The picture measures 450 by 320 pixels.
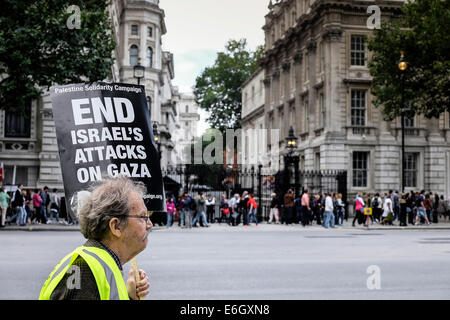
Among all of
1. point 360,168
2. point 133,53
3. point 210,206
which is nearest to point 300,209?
point 210,206

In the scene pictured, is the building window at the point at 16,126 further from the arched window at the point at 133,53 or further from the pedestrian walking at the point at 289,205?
the arched window at the point at 133,53

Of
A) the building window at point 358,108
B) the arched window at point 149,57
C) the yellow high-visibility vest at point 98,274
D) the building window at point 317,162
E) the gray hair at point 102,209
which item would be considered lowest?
the yellow high-visibility vest at point 98,274

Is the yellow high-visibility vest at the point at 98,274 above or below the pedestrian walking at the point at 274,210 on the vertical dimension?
above

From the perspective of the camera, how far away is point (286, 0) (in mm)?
52062

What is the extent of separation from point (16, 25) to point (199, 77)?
198 ft

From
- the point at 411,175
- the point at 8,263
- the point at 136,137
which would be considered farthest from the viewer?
the point at 411,175

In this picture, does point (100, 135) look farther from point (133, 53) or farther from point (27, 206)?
point (133, 53)

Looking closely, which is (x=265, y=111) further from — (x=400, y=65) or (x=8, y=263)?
(x=8, y=263)

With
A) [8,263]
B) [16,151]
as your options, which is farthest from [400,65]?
[8,263]

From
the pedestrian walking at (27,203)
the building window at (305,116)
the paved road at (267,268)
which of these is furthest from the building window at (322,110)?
the paved road at (267,268)

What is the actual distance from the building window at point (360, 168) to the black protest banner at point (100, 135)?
36961 mm

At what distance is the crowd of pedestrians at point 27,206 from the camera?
80.6 ft

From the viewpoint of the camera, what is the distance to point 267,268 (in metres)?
11.6

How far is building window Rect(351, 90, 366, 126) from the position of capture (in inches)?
1582
